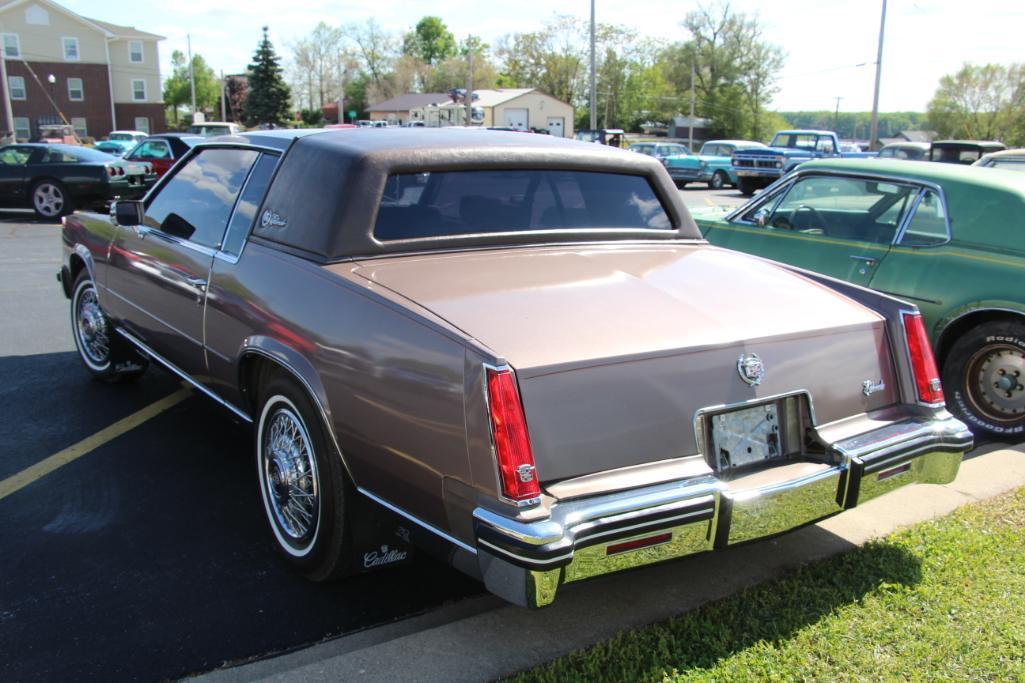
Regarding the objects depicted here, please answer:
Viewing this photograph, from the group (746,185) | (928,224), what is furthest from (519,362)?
(746,185)

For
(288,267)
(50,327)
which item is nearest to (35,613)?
(288,267)

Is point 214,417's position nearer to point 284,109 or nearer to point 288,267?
point 288,267

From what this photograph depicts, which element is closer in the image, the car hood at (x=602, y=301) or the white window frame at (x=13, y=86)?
the car hood at (x=602, y=301)

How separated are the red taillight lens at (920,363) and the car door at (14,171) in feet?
55.3

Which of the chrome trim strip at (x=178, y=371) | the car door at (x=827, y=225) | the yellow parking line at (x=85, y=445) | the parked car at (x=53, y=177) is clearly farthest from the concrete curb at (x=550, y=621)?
the parked car at (x=53, y=177)

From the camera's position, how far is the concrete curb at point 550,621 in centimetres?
273

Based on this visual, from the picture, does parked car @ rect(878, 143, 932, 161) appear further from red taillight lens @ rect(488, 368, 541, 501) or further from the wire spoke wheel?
red taillight lens @ rect(488, 368, 541, 501)

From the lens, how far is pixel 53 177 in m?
16.2

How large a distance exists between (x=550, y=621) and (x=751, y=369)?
3.73ft

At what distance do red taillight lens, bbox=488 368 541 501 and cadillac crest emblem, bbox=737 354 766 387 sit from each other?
851 mm

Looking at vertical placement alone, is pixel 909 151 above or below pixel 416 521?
above

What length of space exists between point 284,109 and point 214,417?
7046 cm

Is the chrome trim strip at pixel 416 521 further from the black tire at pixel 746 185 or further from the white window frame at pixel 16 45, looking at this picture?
the white window frame at pixel 16 45

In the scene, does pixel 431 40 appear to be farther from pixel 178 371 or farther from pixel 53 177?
pixel 178 371
